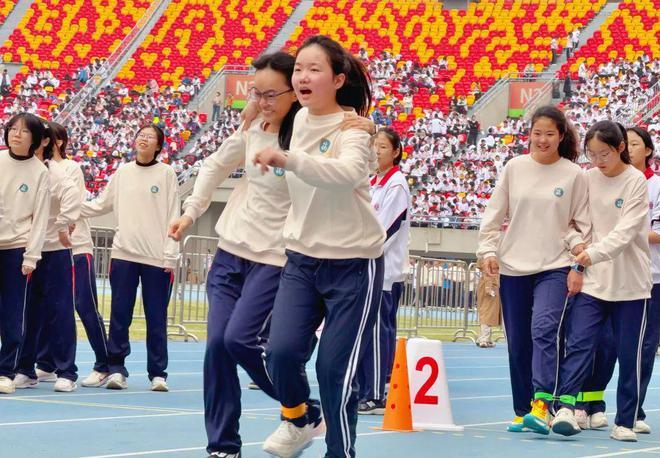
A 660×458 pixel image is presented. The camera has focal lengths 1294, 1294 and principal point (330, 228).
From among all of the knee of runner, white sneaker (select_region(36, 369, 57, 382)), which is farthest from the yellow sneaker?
white sneaker (select_region(36, 369, 57, 382))

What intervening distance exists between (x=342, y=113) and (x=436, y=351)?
3.32m

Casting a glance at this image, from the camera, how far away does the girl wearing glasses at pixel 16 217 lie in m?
8.97

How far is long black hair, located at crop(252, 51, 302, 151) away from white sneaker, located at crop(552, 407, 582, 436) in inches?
104

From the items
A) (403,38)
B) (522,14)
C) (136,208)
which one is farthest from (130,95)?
(136,208)

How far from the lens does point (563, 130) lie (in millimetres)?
7992

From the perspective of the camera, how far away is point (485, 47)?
145 feet

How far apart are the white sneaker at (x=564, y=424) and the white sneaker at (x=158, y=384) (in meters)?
3.39

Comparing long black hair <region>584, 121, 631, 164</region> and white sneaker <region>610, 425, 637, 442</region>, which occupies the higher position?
long black hair <region>584, 121, 631, 164</region>

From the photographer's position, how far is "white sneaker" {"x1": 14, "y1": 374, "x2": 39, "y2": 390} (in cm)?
934

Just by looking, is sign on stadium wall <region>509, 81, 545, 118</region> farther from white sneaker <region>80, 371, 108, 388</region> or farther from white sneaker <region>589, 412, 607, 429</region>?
white sneaker <region>589, 412, 607, 429</region>

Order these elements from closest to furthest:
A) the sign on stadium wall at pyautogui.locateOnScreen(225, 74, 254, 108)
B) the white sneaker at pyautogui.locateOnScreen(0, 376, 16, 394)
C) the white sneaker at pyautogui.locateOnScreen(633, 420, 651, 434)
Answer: the white sneaker at pyautogui.locateOnScreen(633, 420, 651, 434) < the white sneaker at pyautogui.locateOnScreen(0, 376, 16, 394) < the sign on stadium wall at pyautogui.locateOnScreen(225, 74, 254, 108)

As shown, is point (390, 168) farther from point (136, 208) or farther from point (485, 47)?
point (485, 47)

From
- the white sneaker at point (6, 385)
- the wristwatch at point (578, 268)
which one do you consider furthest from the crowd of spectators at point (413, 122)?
the wristwatch at point (578, 268)

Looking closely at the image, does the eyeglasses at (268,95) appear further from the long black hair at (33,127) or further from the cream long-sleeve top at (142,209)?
the cream long-sleeve top at (142,209)
